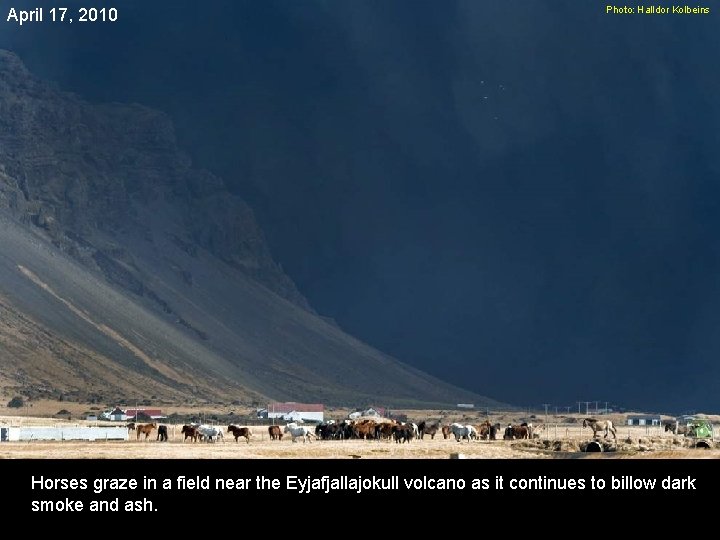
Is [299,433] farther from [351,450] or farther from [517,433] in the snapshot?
[351,450]

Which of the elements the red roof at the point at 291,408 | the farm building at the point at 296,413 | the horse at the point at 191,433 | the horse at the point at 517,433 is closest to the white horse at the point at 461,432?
the horse at the point at 517,433

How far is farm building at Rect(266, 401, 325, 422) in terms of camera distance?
132m

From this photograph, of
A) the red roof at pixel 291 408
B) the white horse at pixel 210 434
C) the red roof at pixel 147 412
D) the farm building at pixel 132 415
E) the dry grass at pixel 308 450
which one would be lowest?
the dry grass at pixel 308 450

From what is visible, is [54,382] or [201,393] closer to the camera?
[54,382]

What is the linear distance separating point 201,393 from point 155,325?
21428mm

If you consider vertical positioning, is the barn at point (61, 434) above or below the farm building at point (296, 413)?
below

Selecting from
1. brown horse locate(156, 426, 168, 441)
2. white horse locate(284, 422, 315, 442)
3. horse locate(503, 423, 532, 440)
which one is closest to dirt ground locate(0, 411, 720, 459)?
brown horse locate(156, 426, 168, 441)

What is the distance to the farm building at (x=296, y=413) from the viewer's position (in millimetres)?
131500

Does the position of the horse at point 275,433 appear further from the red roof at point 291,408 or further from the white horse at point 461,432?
the red roof at point 291,408

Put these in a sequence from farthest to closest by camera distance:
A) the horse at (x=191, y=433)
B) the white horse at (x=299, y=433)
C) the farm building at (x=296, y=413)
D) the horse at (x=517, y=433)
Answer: the farm building at (x=296, y=413), the horse at (x=517, y=433), the white horse at (x=299, y=433), the horse at (x=191, y=433)
